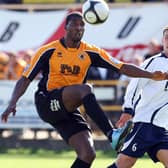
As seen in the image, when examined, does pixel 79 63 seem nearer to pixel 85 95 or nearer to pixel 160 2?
pixel 85 95

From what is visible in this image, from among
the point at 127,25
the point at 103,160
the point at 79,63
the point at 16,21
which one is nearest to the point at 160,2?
the point at 127,25

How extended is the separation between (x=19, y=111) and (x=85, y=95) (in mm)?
9072

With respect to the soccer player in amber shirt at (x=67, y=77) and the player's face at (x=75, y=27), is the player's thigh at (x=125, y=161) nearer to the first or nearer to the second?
the soccer player in amber shirt at (x=67, y=77)

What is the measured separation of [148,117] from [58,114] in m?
1.15

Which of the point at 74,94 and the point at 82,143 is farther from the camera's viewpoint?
the point at 82,143

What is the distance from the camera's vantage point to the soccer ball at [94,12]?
11.2 meters

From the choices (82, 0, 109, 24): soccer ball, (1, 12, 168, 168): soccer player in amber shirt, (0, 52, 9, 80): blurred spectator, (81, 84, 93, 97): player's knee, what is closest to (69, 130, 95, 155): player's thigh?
(1, 12, 168, 168): soccer player in amber shirt

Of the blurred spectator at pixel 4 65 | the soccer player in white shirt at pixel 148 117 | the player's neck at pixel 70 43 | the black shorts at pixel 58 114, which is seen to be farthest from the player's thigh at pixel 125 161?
the blurred spectator at pixel 4 65

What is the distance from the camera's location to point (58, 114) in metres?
10.7

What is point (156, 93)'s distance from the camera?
10.1 metres

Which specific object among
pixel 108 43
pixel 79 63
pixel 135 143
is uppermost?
pixel 79 63

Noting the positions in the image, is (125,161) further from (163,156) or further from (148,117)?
(148,117)

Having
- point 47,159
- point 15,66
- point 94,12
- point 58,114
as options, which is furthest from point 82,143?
point 15,66

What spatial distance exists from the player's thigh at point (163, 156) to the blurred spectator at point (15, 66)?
9603mm
